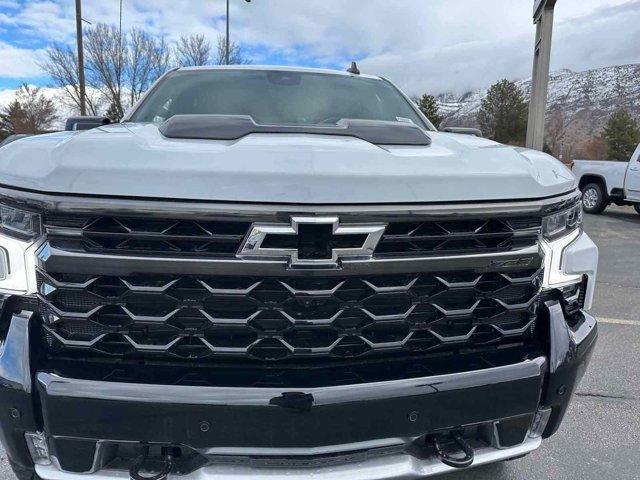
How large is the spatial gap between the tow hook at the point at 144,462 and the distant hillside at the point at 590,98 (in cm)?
10766

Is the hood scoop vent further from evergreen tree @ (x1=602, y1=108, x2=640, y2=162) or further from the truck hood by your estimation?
evergreen tree @ (x1=602, y1=108, x2=640, y2=162)

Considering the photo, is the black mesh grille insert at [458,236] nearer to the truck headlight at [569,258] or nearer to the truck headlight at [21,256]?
the truck headlight at [569,258]

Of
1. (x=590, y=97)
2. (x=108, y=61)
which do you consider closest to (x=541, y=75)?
(x=108, y=61)

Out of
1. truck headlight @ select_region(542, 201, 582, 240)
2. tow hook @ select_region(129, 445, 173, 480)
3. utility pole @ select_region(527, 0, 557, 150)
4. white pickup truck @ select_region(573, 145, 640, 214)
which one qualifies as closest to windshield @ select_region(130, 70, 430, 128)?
truck headlight @ select_region(542, 201, 582, 240)

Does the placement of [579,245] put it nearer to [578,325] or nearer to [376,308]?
[578,325]

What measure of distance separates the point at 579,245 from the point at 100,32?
114ft

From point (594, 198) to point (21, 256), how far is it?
45.4ft

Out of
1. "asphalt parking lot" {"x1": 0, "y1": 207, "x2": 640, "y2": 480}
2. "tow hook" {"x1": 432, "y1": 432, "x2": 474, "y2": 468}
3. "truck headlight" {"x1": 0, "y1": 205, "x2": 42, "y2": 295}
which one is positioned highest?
"truck headlight" {"x1": 0, "y1": 205, "x2": 42, "y2": 295}

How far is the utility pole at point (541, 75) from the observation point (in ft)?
36.9

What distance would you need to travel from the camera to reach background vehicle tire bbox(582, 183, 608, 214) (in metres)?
12.6

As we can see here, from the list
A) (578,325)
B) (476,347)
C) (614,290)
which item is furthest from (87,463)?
(614,290)

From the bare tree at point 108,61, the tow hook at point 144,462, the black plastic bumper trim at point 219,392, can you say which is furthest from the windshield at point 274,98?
the bare tree at point 108,61

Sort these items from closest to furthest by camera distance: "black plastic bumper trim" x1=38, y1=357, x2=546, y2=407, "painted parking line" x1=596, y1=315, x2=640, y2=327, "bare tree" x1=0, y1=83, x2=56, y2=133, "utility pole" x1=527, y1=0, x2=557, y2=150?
"black plastic bumper trim" x1=38, y1=357, x2=546, y2=407 < "painted parking line" x1=596, y1=315, x2=640, y2=327 < "utility pole" x1=527, y1=0, x2=557, y2=150 < "bare tree" x1=0, y1=83, x2=56, y2=133

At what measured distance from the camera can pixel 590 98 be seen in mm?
151125
